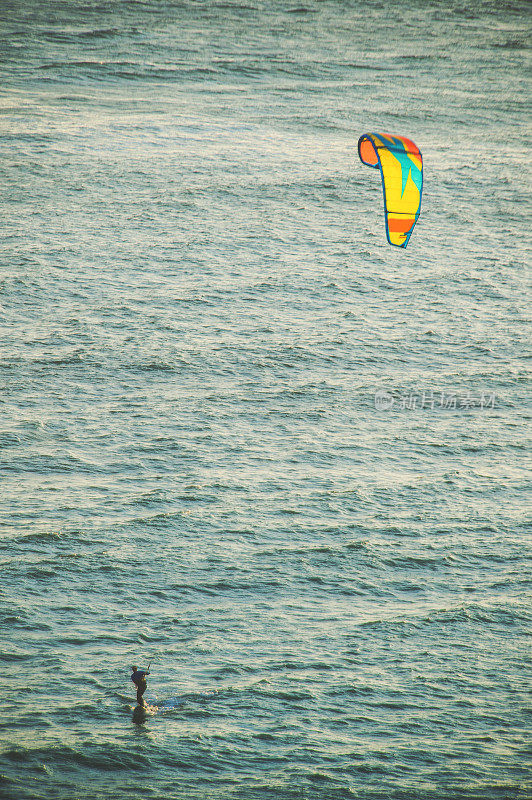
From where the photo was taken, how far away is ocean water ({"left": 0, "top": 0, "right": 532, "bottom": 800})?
41188mm

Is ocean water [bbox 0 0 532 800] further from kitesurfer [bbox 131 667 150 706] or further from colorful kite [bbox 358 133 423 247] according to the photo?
colorful kite [bbox 358 133 423 247]

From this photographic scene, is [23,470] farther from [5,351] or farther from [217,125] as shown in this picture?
[217,125]

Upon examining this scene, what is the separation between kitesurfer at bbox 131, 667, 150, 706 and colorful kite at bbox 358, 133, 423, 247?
23.8 metres

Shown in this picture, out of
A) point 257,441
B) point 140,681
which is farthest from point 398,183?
point 140,681

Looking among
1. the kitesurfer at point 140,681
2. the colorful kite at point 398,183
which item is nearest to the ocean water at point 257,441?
the kitesurfer at point 140,681

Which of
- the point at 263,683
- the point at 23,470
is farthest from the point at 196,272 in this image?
the point at 263,683

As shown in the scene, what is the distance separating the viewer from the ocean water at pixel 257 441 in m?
41.2

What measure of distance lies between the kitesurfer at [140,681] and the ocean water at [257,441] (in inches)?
64.3

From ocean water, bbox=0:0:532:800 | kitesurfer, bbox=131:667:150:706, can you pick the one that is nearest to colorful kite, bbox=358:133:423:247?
ocean water, bbox=0:0:532:800

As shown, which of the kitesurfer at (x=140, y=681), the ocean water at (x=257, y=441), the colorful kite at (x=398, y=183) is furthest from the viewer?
the colorful kite at (x=398, y=183)

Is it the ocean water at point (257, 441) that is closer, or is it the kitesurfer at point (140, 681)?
the kitesurfer at point (140, 681)

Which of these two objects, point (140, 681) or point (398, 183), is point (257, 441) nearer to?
point (398, 183)

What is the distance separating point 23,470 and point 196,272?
120 feet

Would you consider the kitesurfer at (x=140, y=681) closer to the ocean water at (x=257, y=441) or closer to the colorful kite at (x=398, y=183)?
Answer: the ocean water at (x=257, y=441)
